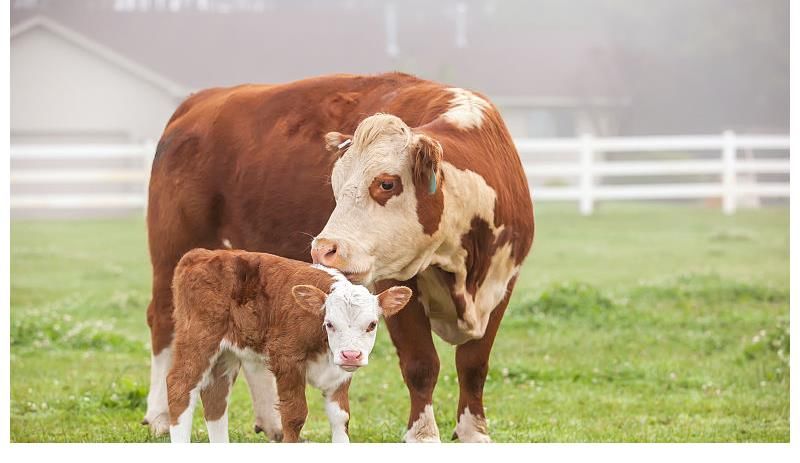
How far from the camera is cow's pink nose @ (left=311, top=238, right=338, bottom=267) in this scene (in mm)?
4008

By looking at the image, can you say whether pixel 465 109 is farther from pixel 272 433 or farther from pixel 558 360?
pixel 558 360

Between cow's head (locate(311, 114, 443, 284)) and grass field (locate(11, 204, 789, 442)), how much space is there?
136 cm

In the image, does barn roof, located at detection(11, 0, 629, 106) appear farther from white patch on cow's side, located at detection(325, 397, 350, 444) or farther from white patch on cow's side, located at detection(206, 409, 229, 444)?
white patch on cow's side, located at detection(325, 397, 350, 444)

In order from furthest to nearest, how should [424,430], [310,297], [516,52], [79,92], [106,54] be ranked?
[516,52] < [79,92] < [106,54] < [424,430] < [310,297]

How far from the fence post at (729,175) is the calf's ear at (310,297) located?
1597 cm

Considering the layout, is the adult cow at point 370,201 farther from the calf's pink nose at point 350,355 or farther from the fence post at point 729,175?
the fence post at point 729,175

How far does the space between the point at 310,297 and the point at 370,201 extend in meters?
0.58

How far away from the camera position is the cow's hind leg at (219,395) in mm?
4238

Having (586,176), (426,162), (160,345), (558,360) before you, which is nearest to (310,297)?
(426,162)

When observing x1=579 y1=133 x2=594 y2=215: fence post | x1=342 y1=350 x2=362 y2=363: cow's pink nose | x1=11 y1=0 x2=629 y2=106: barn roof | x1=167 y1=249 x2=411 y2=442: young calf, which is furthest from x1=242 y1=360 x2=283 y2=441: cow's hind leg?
x1=11 y1=0 x2=629 y2=106: barn roof

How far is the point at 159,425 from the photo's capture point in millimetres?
5445

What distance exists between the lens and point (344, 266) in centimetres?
405

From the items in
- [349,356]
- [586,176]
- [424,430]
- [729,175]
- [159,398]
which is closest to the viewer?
[349,356]

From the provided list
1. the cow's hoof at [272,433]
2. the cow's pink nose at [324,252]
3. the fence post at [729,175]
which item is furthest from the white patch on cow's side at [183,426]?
the fence post at [729,175]
